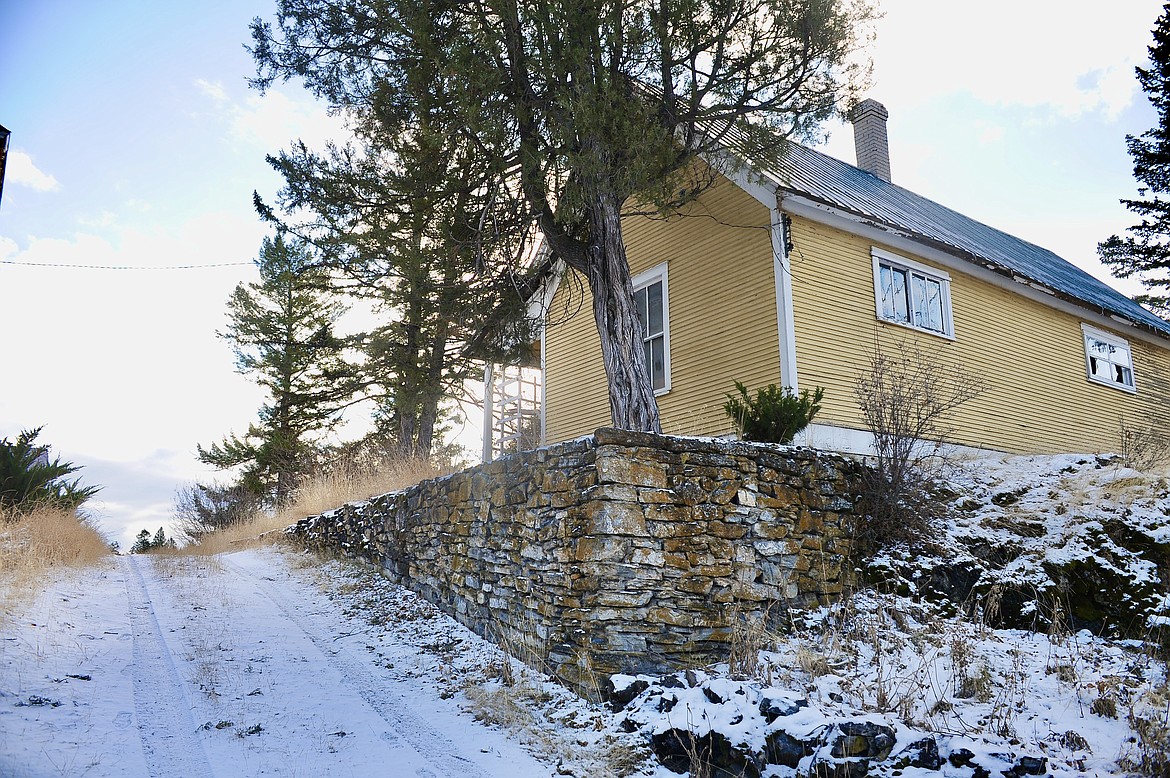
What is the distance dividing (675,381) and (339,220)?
5.32 metres

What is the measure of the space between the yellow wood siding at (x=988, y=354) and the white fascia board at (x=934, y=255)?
0.38 ft

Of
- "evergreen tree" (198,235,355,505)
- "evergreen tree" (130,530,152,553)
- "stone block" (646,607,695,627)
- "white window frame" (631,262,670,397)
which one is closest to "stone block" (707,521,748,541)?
"stone block" (646,607,695,627)

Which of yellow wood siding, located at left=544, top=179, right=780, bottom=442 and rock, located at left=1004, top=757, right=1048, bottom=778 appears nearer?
rock, located at left=1004, top=757, right=1048, bottom=778

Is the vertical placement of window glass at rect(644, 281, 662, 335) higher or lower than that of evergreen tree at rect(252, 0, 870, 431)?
lower

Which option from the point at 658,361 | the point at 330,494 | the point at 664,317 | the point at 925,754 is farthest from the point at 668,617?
the point at 330,494

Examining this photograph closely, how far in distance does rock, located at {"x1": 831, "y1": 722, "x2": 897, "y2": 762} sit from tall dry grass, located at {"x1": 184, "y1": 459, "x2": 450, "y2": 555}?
8.30 m

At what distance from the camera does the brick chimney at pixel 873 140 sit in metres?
16.7

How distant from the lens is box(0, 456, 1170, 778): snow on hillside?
14.3ft

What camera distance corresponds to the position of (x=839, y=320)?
1035 centimetres

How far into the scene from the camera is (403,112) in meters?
9.16

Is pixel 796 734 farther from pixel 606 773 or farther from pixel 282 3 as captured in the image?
pixel 282 3

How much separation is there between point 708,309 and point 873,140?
8684 millimetres

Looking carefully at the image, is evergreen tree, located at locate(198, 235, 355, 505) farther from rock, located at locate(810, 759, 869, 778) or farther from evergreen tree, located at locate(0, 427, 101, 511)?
rock, located at locate(810, 759, 869, 778)

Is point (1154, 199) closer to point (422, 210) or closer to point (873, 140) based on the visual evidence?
point (873, 140)
